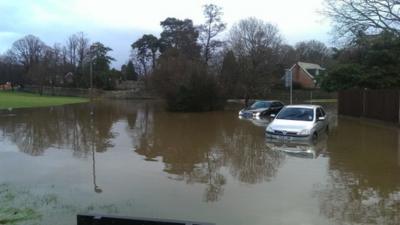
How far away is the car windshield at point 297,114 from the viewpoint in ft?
66.9

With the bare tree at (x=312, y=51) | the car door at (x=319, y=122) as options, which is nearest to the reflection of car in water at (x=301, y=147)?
the car door at (x=319, y=122)

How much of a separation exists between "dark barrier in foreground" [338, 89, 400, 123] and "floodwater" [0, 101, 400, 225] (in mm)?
7957

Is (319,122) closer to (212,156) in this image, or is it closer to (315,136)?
(315,136)

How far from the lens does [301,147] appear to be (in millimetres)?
17625

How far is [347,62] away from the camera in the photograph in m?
38.8

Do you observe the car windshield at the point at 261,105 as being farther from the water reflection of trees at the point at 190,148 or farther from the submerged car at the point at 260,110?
the water reflection of trees at the point at 190,148

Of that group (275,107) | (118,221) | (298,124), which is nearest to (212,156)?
(298,124)

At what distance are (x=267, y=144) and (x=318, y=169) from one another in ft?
18.3

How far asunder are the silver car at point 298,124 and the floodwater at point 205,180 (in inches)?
23.9

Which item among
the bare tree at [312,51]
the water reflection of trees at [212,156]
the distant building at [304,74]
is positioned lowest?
the water reflection of trees at [212,156]

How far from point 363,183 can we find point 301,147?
6.39 meters

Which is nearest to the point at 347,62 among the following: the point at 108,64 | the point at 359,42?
the point at 359,42

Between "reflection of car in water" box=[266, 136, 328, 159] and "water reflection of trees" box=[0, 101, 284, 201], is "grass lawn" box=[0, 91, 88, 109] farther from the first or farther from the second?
"reflection of car in water" box=[266, 136, 328, 159]

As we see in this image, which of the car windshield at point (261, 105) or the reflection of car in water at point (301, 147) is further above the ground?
the car windshield at point (261, 105)
